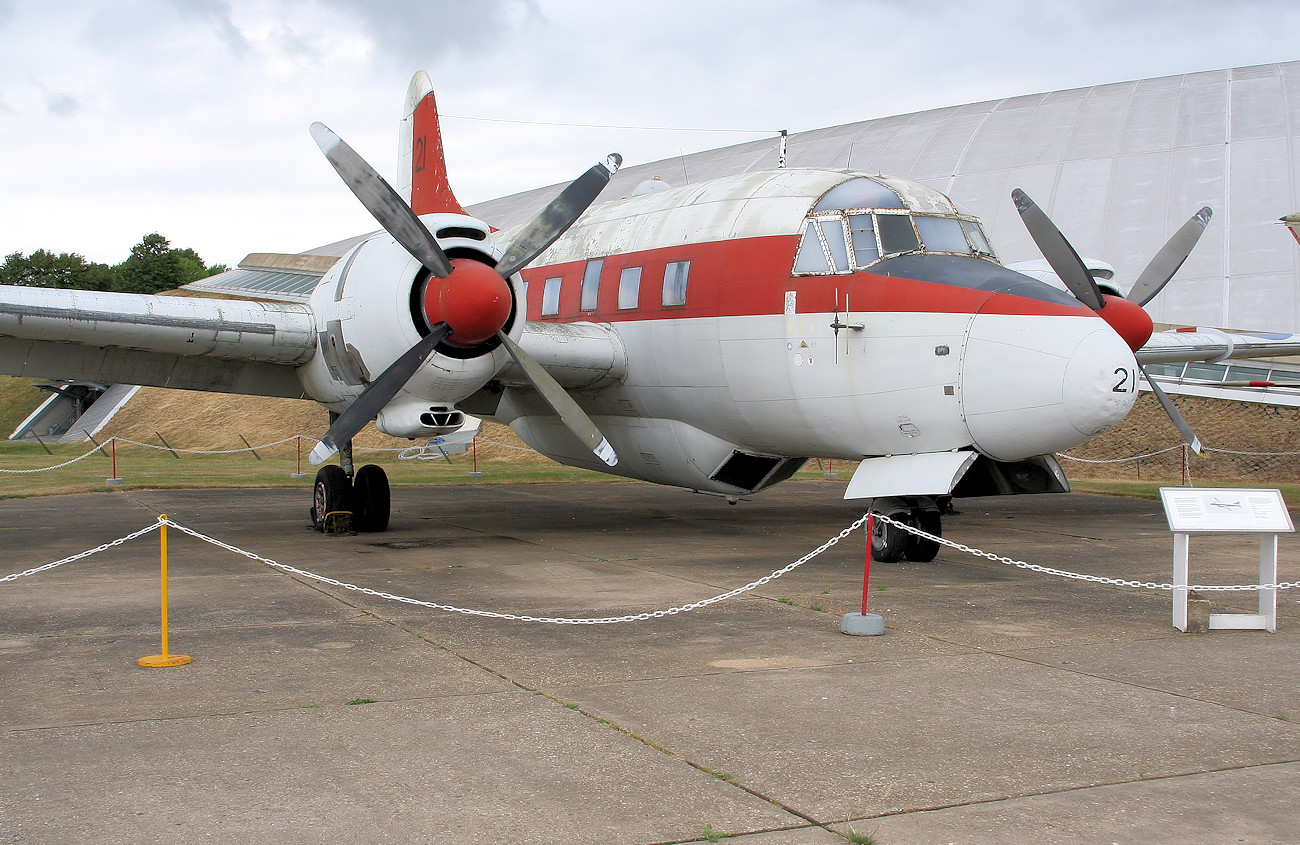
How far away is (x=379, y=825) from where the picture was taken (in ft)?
13.5

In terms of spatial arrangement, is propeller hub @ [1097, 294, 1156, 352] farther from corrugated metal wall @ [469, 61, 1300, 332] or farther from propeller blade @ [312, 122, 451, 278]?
corrugated metal wall @ [469, 61, 1300, 332]

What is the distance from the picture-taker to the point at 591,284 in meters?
14.1

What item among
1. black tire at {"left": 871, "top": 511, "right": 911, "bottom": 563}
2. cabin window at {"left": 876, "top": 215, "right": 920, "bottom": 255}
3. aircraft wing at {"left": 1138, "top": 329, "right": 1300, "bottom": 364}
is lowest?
black tire at {"left": 871, "top": 511, "right": 911, "bottom": 563}

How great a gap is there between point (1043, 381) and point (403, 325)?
6145 millimetres

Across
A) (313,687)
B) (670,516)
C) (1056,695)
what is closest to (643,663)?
(313,687)

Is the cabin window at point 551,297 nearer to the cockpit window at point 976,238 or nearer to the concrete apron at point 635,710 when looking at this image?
the concrete apron at point 635,710

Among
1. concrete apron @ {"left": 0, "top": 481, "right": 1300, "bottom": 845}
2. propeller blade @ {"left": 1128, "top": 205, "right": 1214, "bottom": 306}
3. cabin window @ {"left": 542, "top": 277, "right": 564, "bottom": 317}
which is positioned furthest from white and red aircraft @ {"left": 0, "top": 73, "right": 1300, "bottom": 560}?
propeller blade @ {"left": 1128, "top": 205, "right": 1214, "bottom": 306}

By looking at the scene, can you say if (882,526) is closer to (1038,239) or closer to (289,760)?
(1038,239)

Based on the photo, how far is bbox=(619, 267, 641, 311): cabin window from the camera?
43.4ft

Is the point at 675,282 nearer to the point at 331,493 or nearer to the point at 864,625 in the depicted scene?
the point at 331,493

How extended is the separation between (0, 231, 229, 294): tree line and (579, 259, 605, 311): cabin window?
65.3 metres

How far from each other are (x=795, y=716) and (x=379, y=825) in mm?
2290

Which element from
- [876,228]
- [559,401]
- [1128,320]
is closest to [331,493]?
[559,401]

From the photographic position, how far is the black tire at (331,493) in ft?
44.9
